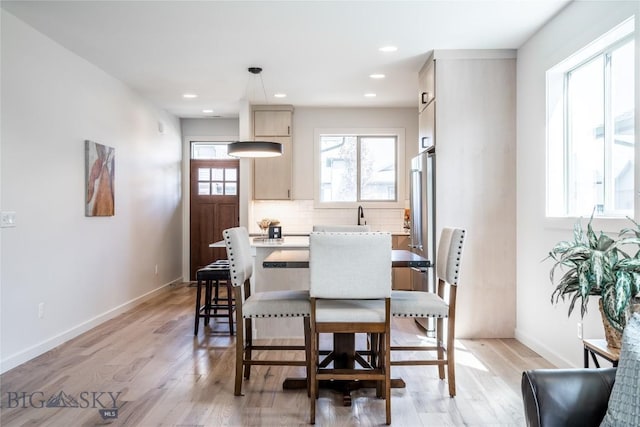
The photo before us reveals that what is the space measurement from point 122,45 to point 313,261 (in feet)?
9.58

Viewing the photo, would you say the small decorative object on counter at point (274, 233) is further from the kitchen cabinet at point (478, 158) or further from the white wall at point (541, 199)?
the white wall at point (541, 199)

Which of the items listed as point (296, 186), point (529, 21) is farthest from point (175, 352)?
point (529, 21)

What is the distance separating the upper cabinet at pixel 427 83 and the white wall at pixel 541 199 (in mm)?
754

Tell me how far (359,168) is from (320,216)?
91 centimetres

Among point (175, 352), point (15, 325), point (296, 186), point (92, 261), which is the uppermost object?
point (296, 186)

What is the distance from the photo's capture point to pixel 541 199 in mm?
3783

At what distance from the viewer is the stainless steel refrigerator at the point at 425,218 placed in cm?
438

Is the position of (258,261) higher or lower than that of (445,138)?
lower

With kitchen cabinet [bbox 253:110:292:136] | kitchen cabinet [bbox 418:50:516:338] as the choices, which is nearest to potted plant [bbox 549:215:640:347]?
kitchen cabinet [bbox 418:50:516:338]

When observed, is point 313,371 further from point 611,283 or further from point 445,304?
point 611,283

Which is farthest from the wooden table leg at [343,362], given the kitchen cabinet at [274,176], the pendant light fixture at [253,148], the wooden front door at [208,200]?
the wooden front door at [208,200]

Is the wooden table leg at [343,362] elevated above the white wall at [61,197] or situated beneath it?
situated beneath

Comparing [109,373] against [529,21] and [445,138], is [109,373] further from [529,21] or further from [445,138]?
[529,21]

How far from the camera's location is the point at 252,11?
3449 mm
